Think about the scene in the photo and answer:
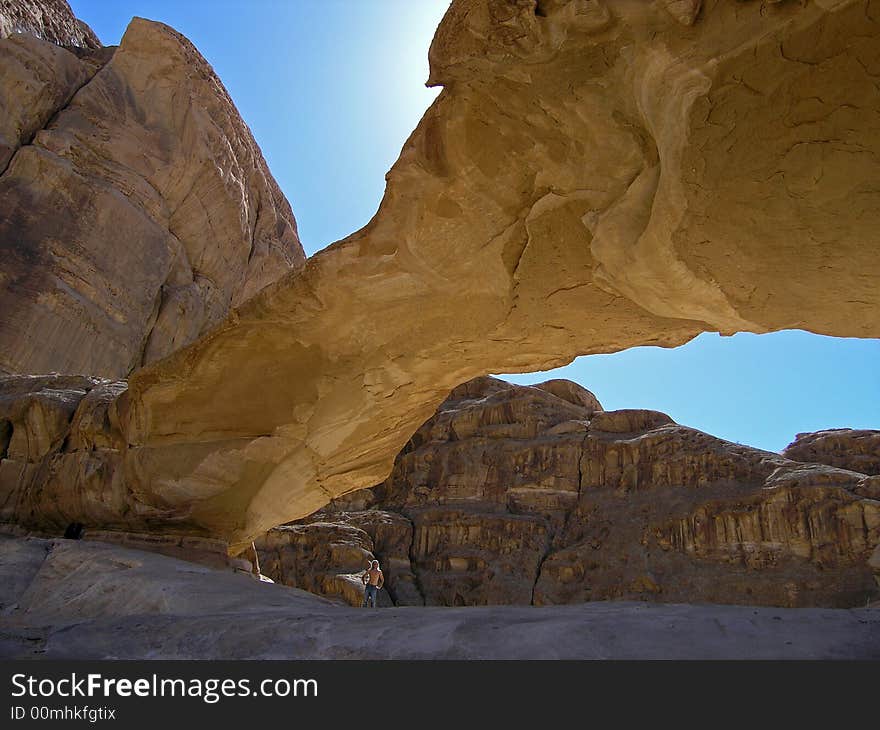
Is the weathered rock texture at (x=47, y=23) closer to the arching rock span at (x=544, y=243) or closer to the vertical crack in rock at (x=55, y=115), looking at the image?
the vertical crack in rock at (x=55, y=115)

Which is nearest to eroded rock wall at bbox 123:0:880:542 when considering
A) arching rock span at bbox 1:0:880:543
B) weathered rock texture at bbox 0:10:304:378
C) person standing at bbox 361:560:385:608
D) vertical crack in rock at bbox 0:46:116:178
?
arching rock span at bbox 1:0:880:543

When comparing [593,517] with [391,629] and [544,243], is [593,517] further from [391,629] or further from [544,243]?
[391,629]

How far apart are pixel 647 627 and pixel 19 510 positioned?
689 cm

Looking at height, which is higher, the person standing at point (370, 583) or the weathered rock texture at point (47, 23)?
the weathered rock texture at point (47, 23)

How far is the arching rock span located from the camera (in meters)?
3.18

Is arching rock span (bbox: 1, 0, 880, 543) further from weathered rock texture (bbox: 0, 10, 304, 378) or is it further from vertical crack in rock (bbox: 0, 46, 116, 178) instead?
vertical crack in rock (bbox: 0, 46, 116, 178)

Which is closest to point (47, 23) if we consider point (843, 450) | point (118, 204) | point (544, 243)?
point (118, 204)

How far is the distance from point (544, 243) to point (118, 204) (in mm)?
14970

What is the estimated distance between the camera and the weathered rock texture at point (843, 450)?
2763 cm

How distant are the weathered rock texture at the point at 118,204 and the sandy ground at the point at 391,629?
11.8 metres

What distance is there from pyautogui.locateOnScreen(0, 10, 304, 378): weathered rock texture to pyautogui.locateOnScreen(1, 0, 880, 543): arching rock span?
373 inches

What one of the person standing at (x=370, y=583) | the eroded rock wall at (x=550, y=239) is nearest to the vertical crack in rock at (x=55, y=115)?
the eroded rock wall at (x=550, y=239)

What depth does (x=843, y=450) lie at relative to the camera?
28.7m

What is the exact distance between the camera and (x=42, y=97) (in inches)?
640
